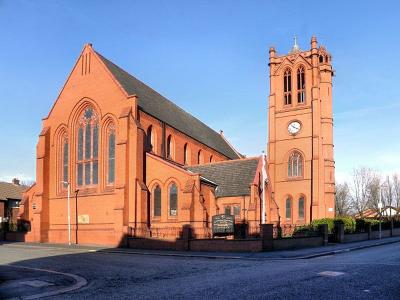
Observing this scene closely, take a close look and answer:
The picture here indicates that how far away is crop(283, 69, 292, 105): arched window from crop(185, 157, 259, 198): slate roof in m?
18.3

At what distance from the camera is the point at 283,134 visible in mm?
57000

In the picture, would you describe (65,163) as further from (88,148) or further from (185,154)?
(185,154)

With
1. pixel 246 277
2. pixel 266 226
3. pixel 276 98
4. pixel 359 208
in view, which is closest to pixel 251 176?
pixel 266 226

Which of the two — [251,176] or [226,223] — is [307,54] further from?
[226,223]

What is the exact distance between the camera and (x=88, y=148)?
41.7 m

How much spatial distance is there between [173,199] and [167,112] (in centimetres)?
1411

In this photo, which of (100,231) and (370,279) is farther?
(100,231)

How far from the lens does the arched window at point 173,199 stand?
3794 cm

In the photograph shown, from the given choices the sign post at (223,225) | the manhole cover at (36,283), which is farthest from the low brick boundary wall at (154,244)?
the manhole cover at (36,283)

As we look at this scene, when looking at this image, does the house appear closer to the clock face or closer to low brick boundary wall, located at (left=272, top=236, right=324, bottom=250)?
the clock face

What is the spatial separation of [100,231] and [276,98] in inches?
1180

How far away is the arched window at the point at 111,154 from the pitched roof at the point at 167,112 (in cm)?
338

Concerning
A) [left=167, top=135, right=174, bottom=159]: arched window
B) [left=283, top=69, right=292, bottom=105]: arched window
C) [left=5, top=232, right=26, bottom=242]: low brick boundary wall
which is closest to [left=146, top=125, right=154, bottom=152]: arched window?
[left=167, top=135, right=174, bottom=159]: arched window

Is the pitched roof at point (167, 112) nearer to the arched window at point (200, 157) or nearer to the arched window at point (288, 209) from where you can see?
the arched window at point (200, 157)
